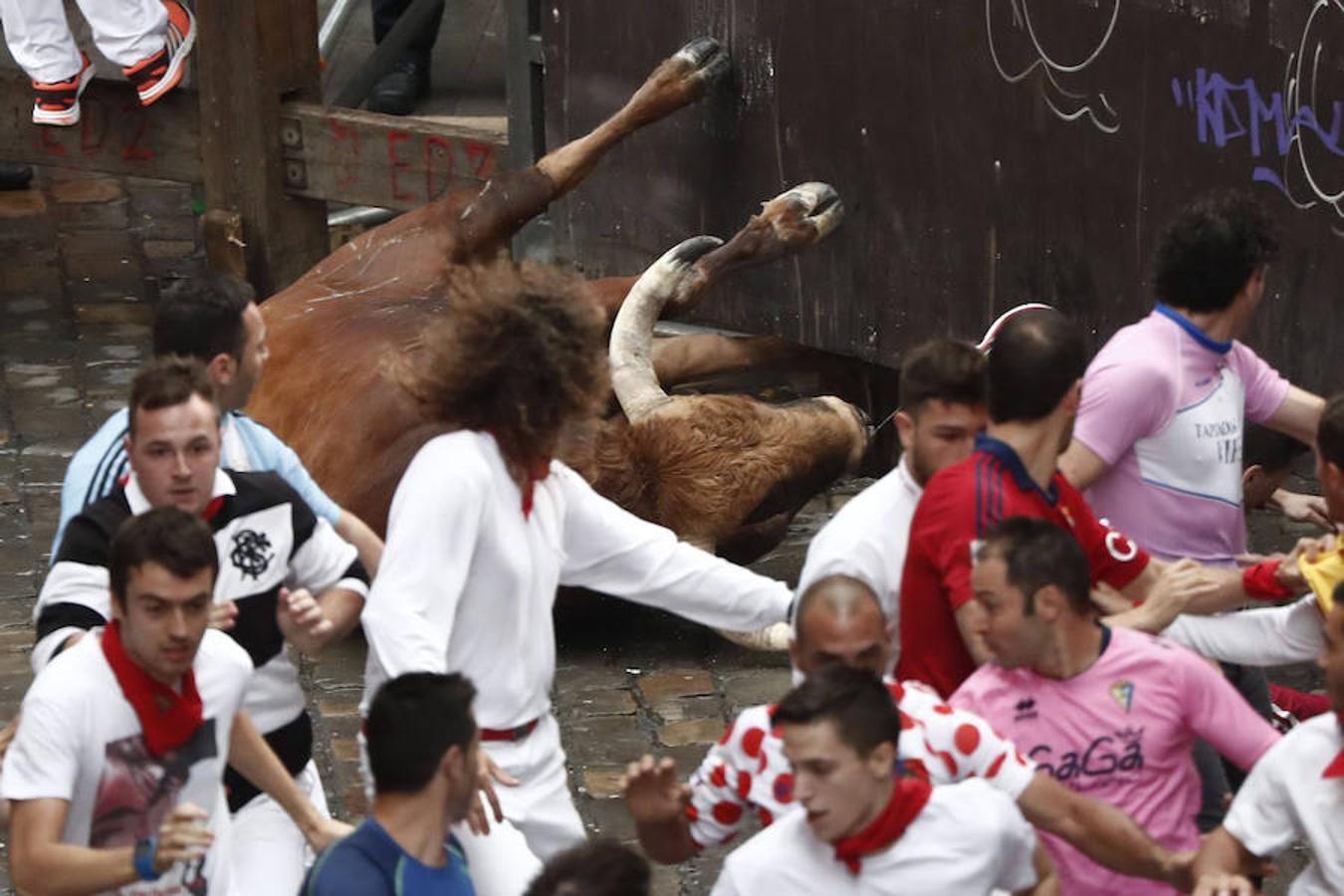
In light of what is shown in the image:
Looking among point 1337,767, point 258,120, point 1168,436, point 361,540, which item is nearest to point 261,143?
point 258,120

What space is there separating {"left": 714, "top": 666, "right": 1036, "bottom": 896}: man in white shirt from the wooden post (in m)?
7.41

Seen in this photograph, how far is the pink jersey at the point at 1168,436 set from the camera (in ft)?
17.9

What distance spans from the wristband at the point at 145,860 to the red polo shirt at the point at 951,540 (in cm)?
159

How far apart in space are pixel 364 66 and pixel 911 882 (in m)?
9.37

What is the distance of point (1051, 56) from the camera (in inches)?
322

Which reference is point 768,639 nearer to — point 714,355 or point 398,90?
point 714,355

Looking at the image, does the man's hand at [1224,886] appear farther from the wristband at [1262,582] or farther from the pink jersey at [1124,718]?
the wristband at [1262,582]

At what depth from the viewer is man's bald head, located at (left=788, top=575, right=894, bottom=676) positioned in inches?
168

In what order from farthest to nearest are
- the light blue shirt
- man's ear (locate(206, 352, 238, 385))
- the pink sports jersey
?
1. man's ear (locate(206, 352, 238, 385))
2. the light blue shirt
3. the pink sports jersey

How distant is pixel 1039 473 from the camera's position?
488cm

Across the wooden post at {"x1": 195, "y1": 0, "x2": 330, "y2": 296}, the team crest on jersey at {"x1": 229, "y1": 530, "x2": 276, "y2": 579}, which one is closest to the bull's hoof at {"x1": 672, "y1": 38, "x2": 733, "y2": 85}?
the wooden post at {"x1": 195, "y1": 0, "x2": 330, "y2": 296}

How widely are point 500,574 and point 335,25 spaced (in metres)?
9.78

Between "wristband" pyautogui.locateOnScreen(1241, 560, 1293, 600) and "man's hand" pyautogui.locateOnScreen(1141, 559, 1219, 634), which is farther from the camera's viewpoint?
"wristband" pyautogui.locateOnScreen(1241, 560, 1293, 600)

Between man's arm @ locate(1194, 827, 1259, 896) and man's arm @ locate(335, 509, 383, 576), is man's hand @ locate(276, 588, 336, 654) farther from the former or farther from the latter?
man's arm @ locate(1194, 827, 1259, 896)
